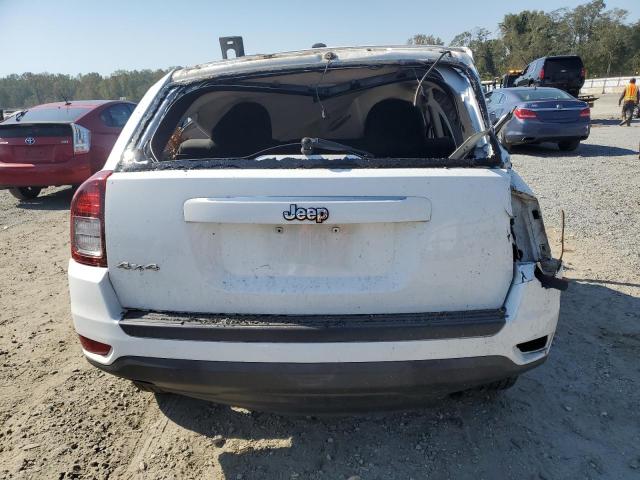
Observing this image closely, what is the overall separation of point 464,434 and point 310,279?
1227mm

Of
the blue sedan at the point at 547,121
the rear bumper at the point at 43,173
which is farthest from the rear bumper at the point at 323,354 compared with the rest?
the blue sedan at the point at 547,121

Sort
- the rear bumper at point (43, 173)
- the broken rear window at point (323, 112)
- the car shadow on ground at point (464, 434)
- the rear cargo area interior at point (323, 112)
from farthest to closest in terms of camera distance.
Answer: the rear bumper at point (43, 173) < the rear cargo area interior at point (323, 112) < the broken rear window at point (323, 112) < the car shadow on ground at point (464, 434)

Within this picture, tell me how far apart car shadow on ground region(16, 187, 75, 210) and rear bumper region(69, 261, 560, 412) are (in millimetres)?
6466

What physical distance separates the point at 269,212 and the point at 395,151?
1.44m

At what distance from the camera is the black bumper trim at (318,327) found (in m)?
1.75

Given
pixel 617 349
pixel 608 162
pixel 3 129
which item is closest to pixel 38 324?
pixel 617 349

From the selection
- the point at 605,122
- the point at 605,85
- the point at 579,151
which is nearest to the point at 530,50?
the point at 605,85

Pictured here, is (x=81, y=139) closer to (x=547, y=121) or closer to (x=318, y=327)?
(x=318, y=327)

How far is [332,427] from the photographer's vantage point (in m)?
2.40

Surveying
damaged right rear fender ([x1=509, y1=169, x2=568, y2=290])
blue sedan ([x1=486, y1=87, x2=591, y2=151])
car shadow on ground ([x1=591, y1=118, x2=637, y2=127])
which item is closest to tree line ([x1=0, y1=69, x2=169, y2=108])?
car shadow on ground ([x1=591, y1=118, x2=637, y2=127])

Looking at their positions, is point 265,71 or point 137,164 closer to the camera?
point 137,164

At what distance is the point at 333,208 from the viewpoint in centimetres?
174

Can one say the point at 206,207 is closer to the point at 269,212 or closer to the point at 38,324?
the point at 269,212

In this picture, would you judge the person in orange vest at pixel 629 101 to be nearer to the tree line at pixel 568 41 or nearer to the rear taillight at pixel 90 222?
the rear taillight at pixel 90 222
